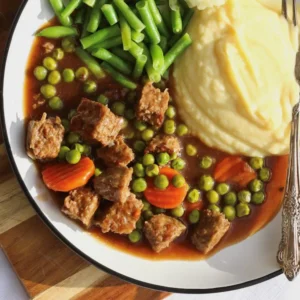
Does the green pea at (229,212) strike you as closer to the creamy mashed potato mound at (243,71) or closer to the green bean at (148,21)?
the creamy mashed potato mound at (243,71)

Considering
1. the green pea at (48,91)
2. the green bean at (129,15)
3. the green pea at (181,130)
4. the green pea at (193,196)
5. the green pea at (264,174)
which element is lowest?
the green pea at (264,174)

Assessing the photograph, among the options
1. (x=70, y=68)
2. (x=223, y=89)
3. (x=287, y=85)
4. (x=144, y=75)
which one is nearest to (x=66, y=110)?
(x=70, y=68)

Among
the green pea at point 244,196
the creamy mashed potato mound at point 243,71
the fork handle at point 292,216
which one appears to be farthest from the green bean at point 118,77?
the fork handle at point 292,216

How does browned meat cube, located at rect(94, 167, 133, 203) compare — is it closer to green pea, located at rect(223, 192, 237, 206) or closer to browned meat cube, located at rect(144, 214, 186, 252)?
browned meat cube, located at rect(144, 214, 186, 252)

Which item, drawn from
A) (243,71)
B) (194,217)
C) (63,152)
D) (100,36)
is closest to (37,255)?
(63,152)

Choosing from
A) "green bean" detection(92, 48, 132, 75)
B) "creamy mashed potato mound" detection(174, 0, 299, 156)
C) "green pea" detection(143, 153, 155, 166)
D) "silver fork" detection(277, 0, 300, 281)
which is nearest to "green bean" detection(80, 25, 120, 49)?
"green bean" detection(92, 48, 132, 75)

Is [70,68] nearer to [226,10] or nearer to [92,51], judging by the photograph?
[92,51]

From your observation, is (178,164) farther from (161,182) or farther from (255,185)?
(255,185)
